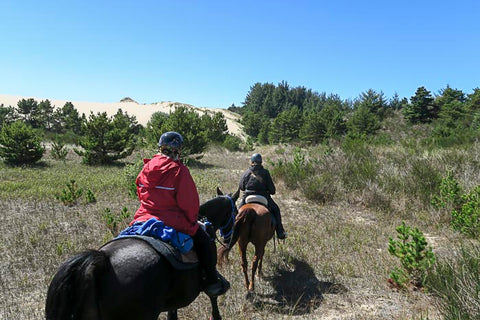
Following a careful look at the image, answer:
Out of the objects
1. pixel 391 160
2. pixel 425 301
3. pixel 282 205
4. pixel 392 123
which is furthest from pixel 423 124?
pixel 425 301

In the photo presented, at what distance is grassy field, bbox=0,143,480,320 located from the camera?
14.1 ft

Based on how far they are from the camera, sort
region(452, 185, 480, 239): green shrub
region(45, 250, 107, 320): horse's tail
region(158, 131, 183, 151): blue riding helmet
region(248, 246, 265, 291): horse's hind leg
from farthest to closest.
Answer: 1. region(452, 185, 480, 239): green shrub
2. region(248, 246, 265, 291): horse's hind leg
3. region(158, 131, 183, 151): blue riding helmet
4. region(45, 250, 107, 320): horse's tail

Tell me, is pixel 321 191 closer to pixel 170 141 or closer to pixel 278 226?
pixel 278 226

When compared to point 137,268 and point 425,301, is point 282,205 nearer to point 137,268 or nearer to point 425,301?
point 425,301

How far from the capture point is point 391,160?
11.7 m

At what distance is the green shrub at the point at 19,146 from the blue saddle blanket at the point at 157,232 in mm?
17647

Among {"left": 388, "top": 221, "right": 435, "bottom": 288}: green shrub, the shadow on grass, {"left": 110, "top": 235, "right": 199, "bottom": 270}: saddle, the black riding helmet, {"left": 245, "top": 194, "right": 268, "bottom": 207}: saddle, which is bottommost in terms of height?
the shadow on grass

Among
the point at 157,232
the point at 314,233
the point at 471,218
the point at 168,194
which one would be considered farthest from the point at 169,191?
the point at 471,218

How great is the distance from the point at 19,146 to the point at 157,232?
17.9 m

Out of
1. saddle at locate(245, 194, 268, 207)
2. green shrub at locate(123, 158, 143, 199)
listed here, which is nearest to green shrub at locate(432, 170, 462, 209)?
saddle at locate(245, 194, 268, 207)

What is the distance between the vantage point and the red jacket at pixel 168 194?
115 inches

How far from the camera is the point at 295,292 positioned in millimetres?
4836

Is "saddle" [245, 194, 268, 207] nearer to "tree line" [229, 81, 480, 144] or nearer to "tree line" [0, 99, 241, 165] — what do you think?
"tree line" [229, 81, 480, 144]

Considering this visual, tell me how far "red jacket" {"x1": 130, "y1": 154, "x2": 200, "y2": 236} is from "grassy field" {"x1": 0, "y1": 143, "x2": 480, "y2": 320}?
191 centimetres
